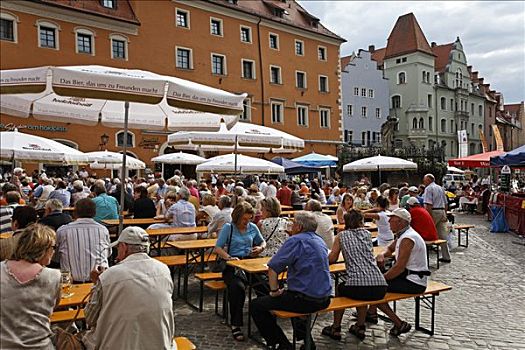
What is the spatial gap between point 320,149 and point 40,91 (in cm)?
3579

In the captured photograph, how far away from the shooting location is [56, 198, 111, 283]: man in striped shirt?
541 cm

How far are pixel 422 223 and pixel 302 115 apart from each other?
30741 millimetres

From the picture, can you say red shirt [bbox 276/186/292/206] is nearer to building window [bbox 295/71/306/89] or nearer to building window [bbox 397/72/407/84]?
building window [bbox 295/71/306/89]

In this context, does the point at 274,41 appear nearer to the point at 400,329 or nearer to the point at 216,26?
the point at 216,26

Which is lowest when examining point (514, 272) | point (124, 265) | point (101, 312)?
point (514, 272)

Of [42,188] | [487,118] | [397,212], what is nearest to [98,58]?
[42,188]

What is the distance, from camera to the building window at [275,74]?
3718 cm

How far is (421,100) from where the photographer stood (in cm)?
5934

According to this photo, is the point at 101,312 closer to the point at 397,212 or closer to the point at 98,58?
the point at 397,212

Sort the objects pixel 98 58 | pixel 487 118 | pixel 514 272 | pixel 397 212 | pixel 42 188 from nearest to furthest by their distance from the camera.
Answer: pixel 397 212
pixel 514 272
pixel 42 188
pixel 98 58
pixel 487 118

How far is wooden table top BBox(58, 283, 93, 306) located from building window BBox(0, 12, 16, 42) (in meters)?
23.9

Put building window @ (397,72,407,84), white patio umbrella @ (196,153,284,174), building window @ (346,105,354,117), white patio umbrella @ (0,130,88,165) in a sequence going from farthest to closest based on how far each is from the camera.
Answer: building window @ (397,72,407,84) → building window @ (346,105,354,117) → white patio umbrella @ (196,153,284,174) → white patio umbrella @ (0,130,88,165)

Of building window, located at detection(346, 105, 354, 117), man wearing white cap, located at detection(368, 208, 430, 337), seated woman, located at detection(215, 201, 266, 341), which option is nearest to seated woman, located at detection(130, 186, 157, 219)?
seated woman, located at detection(215, 201, 266, 341)

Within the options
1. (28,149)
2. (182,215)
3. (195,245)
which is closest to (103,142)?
(28,149)
